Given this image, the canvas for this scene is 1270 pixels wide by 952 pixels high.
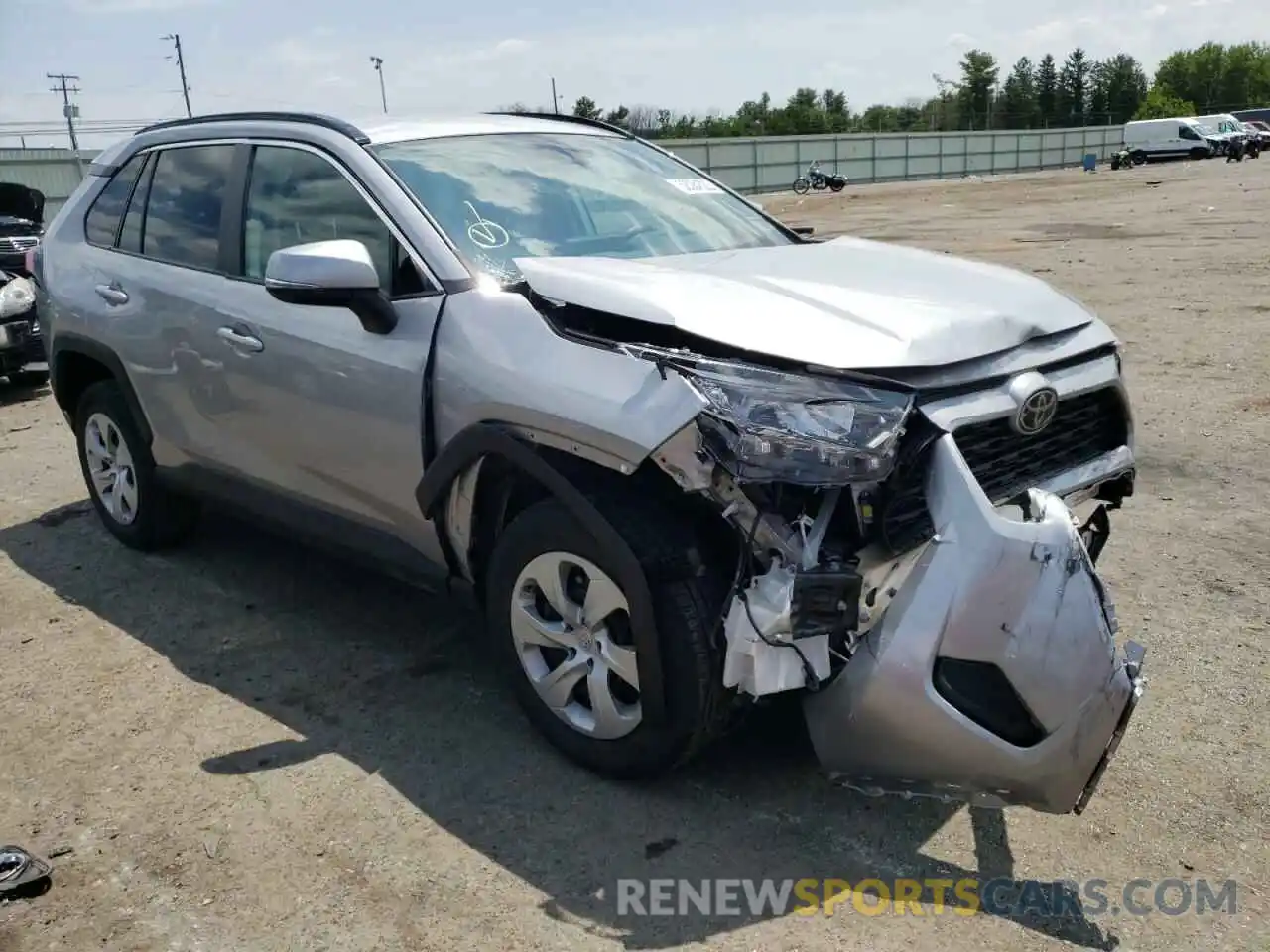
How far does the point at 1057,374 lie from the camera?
321 centimetres

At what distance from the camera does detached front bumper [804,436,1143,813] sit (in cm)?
258

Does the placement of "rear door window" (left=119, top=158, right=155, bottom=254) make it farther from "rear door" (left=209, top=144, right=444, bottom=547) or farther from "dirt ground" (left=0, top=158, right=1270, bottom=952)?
"dirt ground" (left=0, top=158, right=1270, bottom=952)

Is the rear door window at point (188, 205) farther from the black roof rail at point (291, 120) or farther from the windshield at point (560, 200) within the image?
the windshield at point (560, 200)

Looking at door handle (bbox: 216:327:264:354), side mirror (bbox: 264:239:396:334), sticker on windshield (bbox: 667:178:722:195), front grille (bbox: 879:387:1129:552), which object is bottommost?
front grille (bbox: 879:387:1129:552)

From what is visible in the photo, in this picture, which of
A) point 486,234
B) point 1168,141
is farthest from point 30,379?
point 1168,141

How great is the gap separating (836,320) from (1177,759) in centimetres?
161

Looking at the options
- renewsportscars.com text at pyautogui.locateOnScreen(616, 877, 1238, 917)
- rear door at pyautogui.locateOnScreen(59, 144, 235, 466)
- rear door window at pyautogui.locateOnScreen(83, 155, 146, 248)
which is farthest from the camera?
rear door window at pyautogui.locateOnScreen(83, 155, 146, 248)

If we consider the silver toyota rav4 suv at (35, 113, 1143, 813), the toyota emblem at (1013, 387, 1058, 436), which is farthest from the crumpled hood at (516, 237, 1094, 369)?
the toyota emblem at (1013, 387, 1058, 436)

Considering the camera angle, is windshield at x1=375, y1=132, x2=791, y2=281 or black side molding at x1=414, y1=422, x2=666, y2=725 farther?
windshield at x1=375, y1=132, x2=791, y2=281

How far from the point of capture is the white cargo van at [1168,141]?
5503 centimetres

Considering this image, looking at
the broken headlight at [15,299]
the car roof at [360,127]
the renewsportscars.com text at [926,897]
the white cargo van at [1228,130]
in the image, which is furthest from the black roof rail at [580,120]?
the white cargo van at [1228,130]

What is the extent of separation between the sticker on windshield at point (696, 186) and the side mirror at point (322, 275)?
1493mm

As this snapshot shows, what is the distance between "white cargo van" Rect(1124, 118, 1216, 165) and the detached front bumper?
6026 centimetres

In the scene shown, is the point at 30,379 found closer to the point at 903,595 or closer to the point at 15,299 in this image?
the point at 15,299
